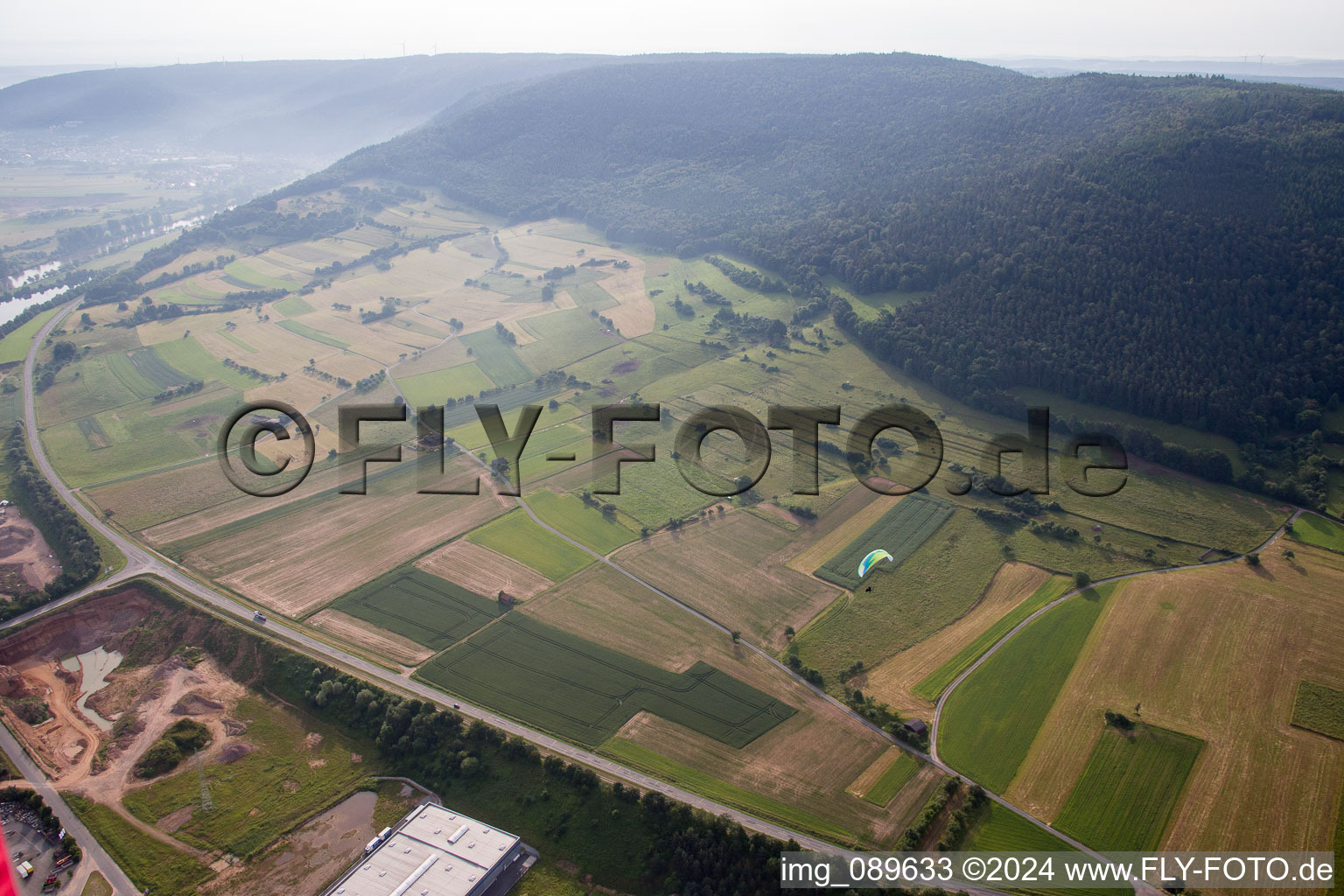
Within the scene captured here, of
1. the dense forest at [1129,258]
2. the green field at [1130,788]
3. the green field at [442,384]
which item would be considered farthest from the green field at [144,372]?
the green field at [1130,788]

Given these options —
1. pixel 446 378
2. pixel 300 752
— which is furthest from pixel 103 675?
pixel 446 378

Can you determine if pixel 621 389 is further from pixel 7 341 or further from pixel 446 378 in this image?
pixel 7 341

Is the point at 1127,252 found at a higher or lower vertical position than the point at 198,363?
higher

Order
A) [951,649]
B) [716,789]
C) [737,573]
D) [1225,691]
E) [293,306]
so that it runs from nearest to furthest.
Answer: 1. [716,789]
2. [1225,691]
3. [951,649]
4. [737,573]
5. [293,306]

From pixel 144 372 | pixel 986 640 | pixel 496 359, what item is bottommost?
pixel 986 640

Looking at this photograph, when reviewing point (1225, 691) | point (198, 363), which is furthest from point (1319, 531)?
point (198, 363)

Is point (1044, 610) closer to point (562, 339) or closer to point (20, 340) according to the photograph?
point (562, 339)
